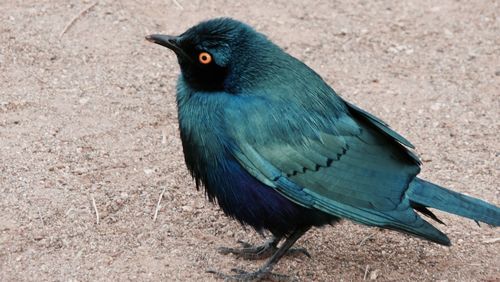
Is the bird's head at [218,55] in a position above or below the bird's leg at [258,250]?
above

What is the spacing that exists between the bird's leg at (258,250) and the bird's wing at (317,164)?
29.6 inches

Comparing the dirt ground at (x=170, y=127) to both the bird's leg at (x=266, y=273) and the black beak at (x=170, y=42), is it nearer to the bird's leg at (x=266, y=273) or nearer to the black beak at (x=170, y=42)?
the bird's leg at (x=266, y=273)

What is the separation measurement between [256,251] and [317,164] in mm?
920

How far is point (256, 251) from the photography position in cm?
594

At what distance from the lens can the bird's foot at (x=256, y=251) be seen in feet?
19.3

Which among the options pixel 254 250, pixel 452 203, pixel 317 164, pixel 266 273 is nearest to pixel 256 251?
pixel 254 250

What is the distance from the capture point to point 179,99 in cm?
562

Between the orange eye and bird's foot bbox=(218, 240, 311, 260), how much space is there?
1262mm

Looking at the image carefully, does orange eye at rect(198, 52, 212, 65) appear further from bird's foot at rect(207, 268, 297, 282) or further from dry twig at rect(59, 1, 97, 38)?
dry twig at rect(59, 1, 97, 38)

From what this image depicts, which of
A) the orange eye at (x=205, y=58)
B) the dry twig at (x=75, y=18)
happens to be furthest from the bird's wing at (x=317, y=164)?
the dry twig at (x=75, y=18)

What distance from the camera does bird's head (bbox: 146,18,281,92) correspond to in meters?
5.44

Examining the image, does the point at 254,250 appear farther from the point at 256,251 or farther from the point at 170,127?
the point at 170,127

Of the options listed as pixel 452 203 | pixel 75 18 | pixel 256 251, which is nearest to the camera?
pixel 452 203

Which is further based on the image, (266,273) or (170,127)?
(170,127)
